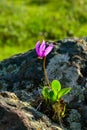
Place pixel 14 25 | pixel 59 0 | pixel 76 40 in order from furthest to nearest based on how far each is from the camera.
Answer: pixel 59 0 < pixel 14 25 < pixel 76 40

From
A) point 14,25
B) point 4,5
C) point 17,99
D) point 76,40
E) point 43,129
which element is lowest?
point 43,129

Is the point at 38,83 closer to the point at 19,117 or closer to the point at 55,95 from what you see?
the point at 55,95

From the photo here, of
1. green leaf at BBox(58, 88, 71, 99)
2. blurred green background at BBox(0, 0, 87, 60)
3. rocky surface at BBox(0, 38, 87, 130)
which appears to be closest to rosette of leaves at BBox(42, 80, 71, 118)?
green leaf at BBox(58, 88, 71, 99)

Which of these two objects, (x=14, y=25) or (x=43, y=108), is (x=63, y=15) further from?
(x=43, y=108)

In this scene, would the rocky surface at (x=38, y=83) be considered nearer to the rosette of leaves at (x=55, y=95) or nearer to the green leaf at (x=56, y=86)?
the rosette of leaves at (x=55, y=95)

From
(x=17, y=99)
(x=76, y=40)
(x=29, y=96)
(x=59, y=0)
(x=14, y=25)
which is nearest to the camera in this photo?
(x=17, y=99)

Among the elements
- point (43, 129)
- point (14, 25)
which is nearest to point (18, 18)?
point (14, 25)

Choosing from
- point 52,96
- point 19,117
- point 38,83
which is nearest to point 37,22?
point 38,83

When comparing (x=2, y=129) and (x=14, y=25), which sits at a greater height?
(x=14, y=25)
